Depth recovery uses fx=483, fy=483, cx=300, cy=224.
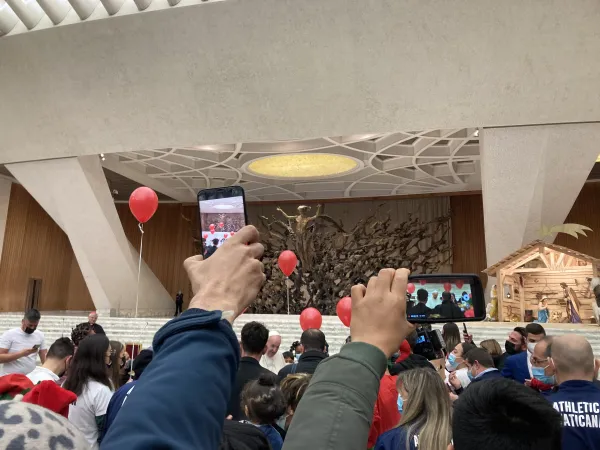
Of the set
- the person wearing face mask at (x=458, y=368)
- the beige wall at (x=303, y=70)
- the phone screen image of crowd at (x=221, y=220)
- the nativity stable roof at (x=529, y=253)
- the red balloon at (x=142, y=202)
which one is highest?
the beige wall at (x=303, y=70)

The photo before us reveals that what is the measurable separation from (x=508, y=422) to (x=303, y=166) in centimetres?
1730

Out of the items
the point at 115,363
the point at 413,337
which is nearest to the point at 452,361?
the point at 413,337

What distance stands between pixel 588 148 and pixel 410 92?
4.74 metres

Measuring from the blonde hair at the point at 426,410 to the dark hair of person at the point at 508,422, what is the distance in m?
0.69

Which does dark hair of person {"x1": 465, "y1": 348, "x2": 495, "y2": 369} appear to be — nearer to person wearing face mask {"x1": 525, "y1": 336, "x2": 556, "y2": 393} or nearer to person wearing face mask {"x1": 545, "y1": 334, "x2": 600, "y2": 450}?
person wearing face mask {"x1": 525, "y1": 336, "x2": 556, "y2": 393}

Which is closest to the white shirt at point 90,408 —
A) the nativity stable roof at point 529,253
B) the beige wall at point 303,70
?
the beige wall at point 303,70

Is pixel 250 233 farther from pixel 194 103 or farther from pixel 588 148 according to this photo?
pixel 588 148

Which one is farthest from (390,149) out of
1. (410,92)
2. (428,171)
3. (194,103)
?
(194,103)

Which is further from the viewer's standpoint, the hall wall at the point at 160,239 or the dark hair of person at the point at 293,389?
the hall wall at the point at 160,239

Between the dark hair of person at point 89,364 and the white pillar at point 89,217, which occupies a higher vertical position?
the white pillar at point 89,217

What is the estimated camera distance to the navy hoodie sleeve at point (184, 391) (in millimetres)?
651

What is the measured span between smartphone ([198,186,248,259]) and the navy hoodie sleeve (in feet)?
1.88

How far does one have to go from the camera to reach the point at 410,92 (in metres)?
12.0

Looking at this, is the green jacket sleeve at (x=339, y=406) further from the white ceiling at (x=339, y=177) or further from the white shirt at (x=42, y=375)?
the white ceiling at (x=339, y=177)
